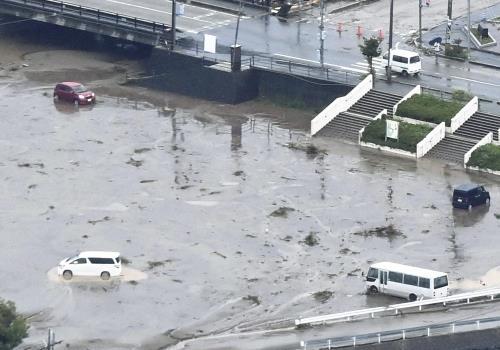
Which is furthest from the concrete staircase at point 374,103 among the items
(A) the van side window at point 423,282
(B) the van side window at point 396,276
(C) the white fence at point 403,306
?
(C) the white fence at point 403,306

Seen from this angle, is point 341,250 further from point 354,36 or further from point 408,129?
point 354,36

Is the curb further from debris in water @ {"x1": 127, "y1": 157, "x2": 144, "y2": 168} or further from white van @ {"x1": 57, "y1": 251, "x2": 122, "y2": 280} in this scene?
white van @ {"x1": 57, "y1": 251, "x2": 122, "y2": 280}

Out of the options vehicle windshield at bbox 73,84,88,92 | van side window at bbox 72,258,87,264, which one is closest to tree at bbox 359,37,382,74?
vehicle windshield at bbox 73,84,88,92

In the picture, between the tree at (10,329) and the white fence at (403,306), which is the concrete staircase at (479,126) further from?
the tree at (10,329)

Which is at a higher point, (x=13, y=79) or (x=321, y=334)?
(x=321, y=334)

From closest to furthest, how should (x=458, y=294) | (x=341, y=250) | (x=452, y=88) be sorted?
(x=458, y=294), (x=341, y=250), (x=452, y=88)

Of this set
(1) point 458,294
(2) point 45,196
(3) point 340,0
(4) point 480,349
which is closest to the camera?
(4) point 480,349

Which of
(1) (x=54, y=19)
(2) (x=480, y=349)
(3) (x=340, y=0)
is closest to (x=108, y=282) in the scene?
(2) (x=480, y=349)

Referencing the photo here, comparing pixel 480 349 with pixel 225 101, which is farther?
pixel 225 101

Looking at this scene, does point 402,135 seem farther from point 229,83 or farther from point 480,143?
point 229,83
